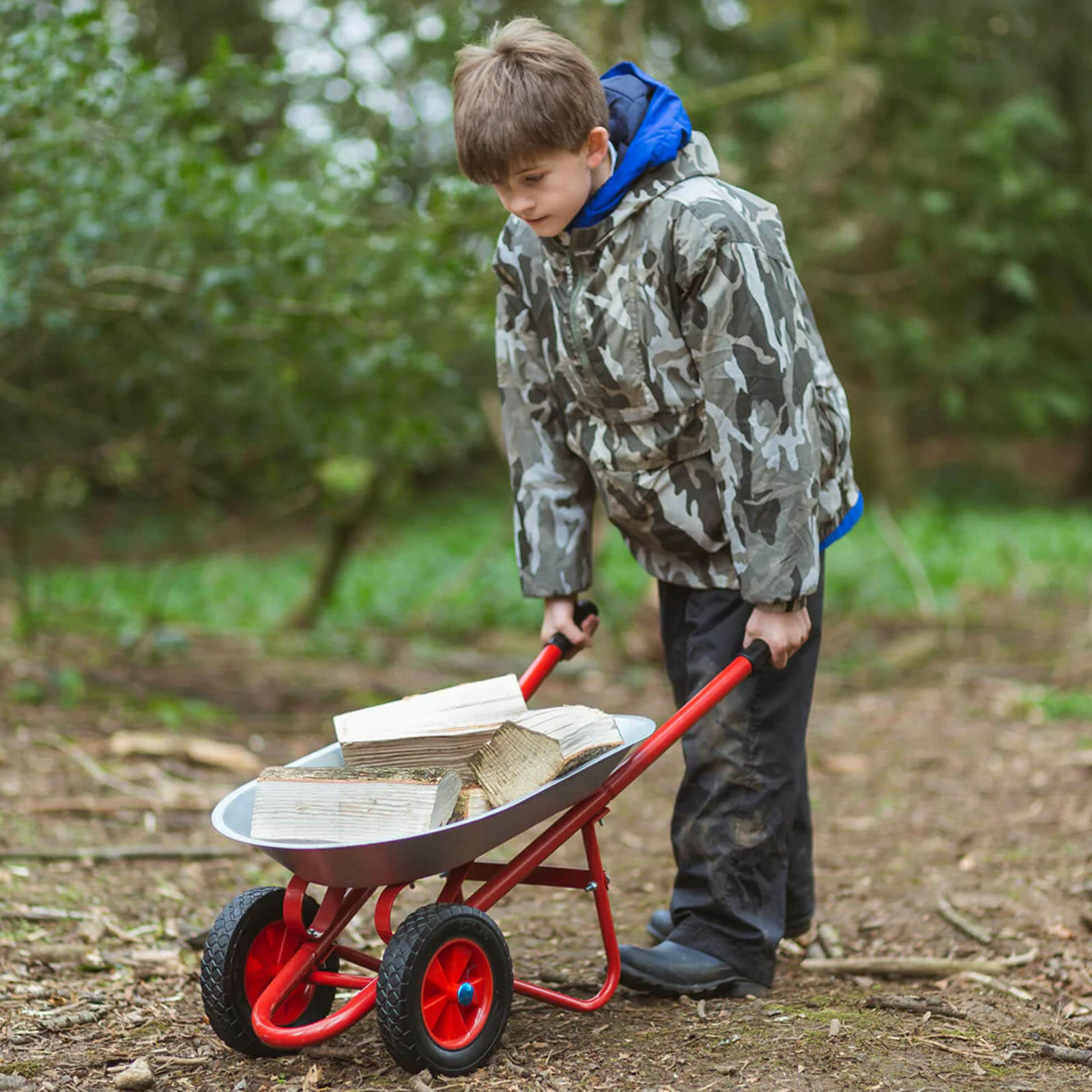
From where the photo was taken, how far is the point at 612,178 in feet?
Result: 8.77

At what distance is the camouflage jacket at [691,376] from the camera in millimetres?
2656

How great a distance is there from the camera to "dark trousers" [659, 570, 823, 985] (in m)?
2.90

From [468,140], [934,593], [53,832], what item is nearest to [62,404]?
[53,832]

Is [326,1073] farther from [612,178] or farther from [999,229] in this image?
[999,229]

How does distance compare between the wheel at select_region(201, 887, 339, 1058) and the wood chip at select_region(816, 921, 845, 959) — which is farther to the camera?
the wood chip at select_region(816, 921, 845, 959)

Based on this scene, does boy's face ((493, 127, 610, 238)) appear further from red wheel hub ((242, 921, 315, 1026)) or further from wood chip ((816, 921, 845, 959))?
wood chip ((816, 921, 845, 959))

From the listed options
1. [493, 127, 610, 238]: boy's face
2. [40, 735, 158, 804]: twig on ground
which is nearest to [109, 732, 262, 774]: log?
[40, 735, 158, 804]: twig on ground

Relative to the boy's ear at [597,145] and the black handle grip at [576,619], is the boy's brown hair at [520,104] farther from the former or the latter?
the black handle grip at [576,619]

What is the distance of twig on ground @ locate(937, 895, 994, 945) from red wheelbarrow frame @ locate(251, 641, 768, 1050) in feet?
3.76

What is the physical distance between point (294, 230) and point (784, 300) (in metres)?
2.48

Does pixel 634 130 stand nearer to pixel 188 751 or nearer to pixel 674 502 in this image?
pixel 674 502

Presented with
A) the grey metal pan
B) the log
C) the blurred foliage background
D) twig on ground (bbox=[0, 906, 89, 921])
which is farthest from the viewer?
the log

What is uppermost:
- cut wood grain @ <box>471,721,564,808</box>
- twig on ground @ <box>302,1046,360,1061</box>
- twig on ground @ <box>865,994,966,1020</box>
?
cut wood grain @ <box>471,721,564,808</box>

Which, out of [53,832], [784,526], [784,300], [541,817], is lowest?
[53,832]
